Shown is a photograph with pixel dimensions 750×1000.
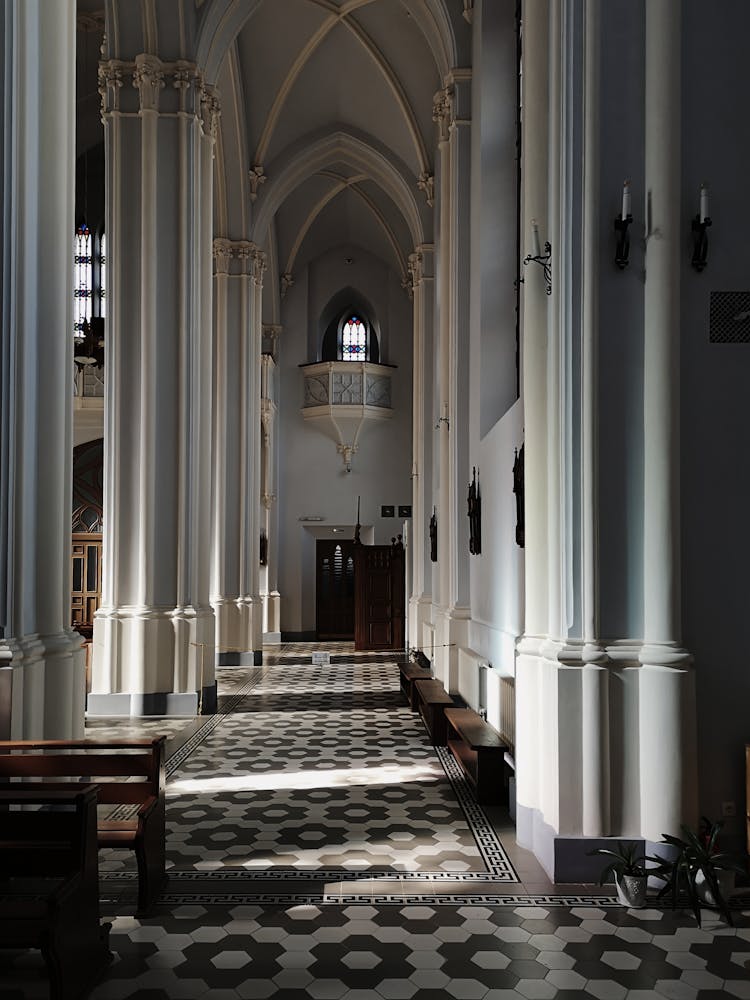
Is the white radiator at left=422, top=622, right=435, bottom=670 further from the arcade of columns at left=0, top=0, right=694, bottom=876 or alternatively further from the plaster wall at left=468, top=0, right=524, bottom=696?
the arcade of columns at left=0, top=0, right=694, bottom=876

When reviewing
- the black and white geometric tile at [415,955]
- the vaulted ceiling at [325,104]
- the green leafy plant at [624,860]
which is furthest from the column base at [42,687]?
the vaulted ceiling at [325,104]

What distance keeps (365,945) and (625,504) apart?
2.65m

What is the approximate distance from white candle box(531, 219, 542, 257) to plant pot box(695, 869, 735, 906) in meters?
3.68

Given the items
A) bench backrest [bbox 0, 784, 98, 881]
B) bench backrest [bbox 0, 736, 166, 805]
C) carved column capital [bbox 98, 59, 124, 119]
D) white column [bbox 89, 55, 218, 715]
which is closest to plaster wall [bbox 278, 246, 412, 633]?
white column [bbox 89, 55, 218, 715]

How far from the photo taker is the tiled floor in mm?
3875

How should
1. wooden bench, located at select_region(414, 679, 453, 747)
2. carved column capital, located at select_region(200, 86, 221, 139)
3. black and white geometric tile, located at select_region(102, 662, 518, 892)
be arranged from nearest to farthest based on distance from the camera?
black and white geometric tile, located at select_region(102, 662, 518, 892) → wooden bench, located at select_region(414, 679, 453, 747) → carved column capital, located at select_region(200, 86, 221, 139)

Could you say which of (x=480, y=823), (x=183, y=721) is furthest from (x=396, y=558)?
(x=480, y=823)

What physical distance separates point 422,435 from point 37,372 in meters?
12.1

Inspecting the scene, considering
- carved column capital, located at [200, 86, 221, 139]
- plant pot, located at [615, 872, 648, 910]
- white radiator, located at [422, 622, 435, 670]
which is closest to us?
plant pot, located at [615, 872, 648, 910]

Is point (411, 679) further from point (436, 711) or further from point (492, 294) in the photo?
point (492, 294)

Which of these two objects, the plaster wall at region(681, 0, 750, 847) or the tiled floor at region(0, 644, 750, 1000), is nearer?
the tiled floor at region(0, 644, 750, 1000)

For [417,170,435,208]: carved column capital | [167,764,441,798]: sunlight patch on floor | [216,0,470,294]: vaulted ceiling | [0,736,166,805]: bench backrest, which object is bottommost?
[167,764,441,798]: sunlight patch on floor

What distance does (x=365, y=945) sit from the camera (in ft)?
14.0

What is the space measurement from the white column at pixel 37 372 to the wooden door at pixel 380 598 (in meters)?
13.9
